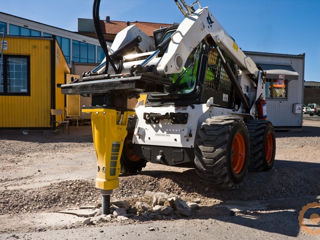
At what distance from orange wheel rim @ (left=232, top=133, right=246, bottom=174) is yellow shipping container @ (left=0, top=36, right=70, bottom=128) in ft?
35.6

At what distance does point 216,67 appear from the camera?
18.7 ft

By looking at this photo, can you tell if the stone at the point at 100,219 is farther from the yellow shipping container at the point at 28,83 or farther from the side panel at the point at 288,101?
the side panel at the point at 288,101

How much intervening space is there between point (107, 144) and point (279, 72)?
1477 centimetres

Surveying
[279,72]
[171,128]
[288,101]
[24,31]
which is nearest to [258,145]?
[171,128]

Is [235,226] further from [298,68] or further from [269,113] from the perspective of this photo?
[298,68]

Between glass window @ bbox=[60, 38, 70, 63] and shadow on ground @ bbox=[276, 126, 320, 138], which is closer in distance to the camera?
shadow on ground @ bbox=[276, 126, 320, 138]

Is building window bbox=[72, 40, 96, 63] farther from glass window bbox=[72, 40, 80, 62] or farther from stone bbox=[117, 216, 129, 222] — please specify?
stone bbox=[117, 216, 129, 222]

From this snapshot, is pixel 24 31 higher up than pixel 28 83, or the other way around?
pixel 24 31

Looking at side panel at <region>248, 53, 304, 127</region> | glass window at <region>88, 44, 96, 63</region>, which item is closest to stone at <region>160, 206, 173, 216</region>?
side panel at <region>248, 53, 304, 127</region>

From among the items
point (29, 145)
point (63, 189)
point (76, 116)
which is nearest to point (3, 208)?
point (63, 189)

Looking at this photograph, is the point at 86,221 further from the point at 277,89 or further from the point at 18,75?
the point at 277,89

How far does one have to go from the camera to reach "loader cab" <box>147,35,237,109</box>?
508 centimetres

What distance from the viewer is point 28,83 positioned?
45.5ft

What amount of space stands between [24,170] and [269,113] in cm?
1444
